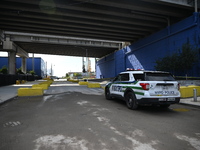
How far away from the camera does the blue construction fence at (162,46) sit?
18.4 meters

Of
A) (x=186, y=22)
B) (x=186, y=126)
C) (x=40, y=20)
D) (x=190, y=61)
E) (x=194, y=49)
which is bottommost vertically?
(x=186, y=126)

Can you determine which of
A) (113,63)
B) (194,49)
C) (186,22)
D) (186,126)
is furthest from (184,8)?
(113,63)

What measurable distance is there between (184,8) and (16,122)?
23.6 meters

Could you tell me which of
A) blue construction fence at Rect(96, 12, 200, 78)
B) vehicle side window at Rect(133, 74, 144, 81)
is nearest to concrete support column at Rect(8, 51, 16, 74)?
blue construction fence at Rect(96, 12, 200, 78)

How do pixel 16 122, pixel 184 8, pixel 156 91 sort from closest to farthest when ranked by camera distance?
pixel 16 122 < pixel 156 91 < pixel 184 8

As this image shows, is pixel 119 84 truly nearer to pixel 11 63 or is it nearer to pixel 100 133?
pixel 100 133

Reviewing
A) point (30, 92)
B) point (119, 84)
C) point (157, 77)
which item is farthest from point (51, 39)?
point (157, 77)

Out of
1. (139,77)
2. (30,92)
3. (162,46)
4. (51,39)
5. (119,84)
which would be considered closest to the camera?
(139,77)

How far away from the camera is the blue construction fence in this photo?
1841 cm

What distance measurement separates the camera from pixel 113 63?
46.0 m

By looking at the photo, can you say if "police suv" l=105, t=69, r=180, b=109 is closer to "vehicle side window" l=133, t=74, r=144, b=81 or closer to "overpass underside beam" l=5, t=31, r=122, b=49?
"vehicle side window" l=133, t=74, r=144, b=81

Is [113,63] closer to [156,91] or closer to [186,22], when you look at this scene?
[186,22]

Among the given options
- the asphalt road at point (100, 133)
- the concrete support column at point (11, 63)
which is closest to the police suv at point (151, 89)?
the asphalt road at point (100, 133)

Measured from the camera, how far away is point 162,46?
24344mm
